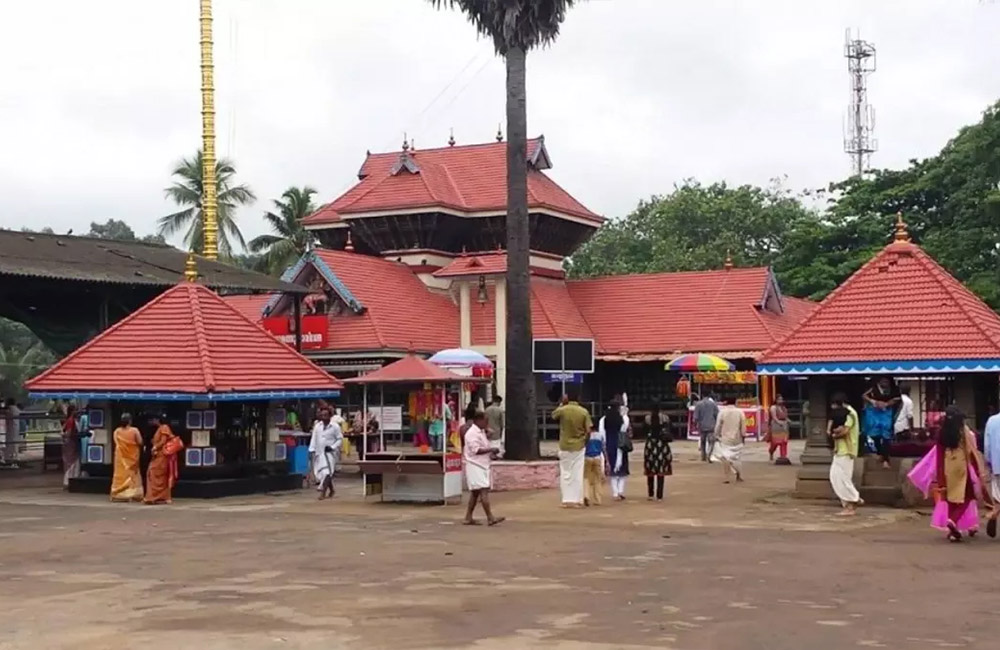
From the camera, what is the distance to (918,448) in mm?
18656

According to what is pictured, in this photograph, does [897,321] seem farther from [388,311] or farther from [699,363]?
[388,311]

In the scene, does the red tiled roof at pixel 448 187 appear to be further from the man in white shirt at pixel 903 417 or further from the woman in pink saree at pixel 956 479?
the woman in pink saree at pixel 956 479

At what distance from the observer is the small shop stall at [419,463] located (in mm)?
19719

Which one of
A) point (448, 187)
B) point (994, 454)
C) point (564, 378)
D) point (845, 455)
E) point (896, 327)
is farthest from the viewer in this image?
point (448, 187)

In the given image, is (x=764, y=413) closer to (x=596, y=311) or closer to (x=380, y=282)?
(x=596, y=311)

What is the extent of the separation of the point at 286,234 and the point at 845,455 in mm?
39629

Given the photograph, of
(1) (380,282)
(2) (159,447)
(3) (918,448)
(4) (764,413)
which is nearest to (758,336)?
(4) (764,413)

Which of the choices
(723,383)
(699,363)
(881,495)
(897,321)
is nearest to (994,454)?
(881,495)

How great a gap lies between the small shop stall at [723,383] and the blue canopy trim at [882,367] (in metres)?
13.6

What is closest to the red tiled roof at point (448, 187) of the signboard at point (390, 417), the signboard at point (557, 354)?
the signboard at point (557, 354)

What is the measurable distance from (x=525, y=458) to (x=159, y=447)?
20.2 ft

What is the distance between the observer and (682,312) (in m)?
37.8

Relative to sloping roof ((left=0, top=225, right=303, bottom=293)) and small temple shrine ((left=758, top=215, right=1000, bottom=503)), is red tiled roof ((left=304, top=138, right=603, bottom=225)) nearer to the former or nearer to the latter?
sloping roof ((left=0, top=225, right=303, bottom=293))

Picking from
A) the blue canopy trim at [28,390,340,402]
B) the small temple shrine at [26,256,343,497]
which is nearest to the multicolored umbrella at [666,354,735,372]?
the small temple shrine at [26,256,343,497]
